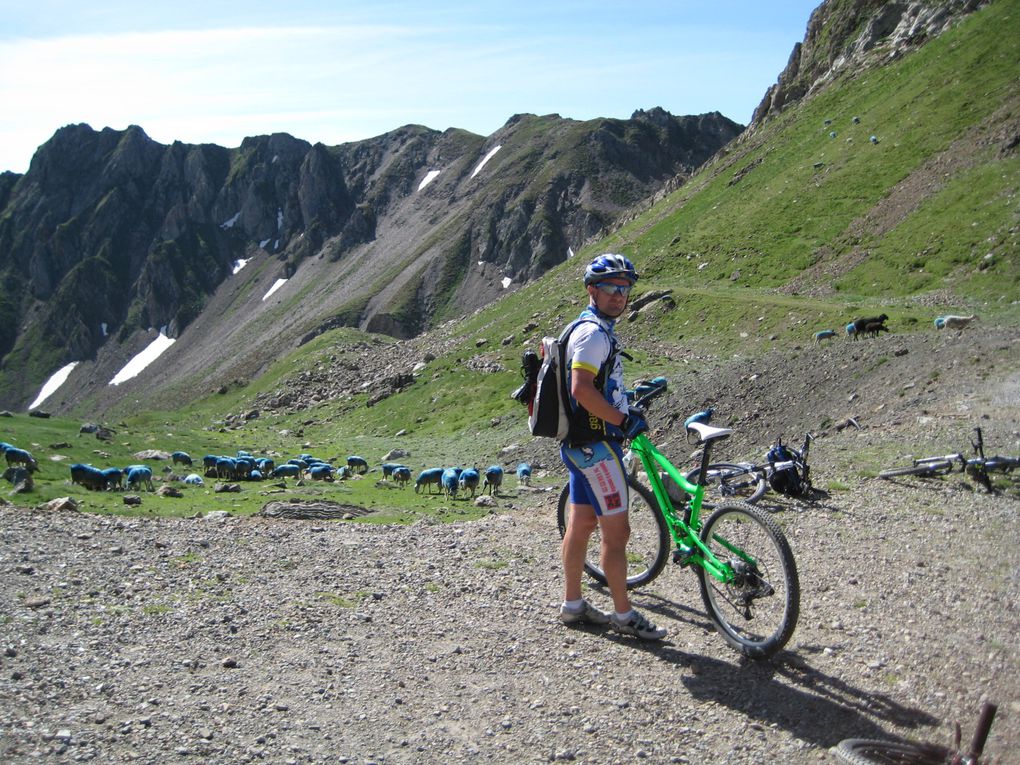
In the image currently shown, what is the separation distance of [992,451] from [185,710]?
52.0 ft

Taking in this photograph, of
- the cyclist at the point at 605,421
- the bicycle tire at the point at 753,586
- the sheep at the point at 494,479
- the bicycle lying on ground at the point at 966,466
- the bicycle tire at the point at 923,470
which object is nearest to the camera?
the bicycle tire at the point at 753,586

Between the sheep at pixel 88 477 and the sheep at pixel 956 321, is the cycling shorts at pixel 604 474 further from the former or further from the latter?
the sheep at pixel 956 321

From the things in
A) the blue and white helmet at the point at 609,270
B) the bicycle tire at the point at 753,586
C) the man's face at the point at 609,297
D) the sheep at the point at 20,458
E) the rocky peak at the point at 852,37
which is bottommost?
the sheep at the point at 20,458

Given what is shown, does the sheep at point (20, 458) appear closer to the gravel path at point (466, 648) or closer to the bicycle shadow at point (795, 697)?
the gravel path at point (466, 648)

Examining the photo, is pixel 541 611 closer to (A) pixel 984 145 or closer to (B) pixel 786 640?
(B) pixel 786 640

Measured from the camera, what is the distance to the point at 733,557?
8227 mm

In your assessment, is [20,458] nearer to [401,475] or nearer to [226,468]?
[226,468]

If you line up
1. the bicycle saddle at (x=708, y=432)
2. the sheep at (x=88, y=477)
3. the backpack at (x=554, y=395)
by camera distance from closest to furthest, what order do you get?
1. the bicycle saddle at (x=708, y=432)
2. the backpack at (x=554, y=395)
3. the sheep at (x=88, y=477)

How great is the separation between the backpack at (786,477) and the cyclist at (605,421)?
21.1 feet

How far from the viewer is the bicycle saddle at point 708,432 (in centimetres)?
843

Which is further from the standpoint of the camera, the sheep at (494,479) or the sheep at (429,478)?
the sheep at (429,478)

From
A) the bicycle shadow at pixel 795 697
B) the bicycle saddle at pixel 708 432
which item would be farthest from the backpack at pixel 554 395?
the bicycle shadow at pixel 795 697

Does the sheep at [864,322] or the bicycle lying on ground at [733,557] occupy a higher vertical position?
the sheep at [864,322]

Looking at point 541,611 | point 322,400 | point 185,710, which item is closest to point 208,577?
point 185,710
